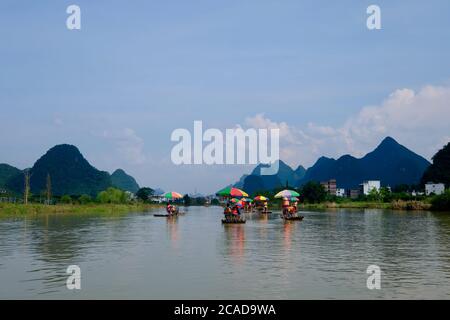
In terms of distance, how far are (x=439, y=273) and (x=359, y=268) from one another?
2.33 m

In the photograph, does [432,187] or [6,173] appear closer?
[432,187]

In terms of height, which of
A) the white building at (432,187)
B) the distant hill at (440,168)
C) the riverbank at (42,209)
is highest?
the distant hill at (440,168)

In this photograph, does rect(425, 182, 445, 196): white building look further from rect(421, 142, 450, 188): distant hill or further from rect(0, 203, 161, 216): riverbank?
rect(0, 203, 161, 216): riverbank

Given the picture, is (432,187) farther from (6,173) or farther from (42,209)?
(6,173)

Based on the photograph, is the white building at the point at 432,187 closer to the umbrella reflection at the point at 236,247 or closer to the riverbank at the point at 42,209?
the riverbank at the point at 42,209

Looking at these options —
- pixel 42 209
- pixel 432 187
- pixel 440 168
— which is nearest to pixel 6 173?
pixel 42 209

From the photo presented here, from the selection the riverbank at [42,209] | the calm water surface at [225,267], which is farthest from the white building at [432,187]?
the calm water surface at [225,267]

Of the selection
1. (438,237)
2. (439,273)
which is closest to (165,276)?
(439,273)

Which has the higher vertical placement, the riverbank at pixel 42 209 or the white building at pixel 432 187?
the white building at pixel 432 187

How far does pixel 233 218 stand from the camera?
37531mm

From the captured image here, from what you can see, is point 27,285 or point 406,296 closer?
point 406,296

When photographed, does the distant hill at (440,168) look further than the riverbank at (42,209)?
Yes

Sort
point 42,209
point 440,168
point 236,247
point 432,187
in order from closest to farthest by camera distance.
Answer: point 236,247 < point 42,209 < point 432,187 < point 440,168
